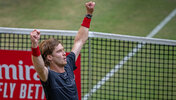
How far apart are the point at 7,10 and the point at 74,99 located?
12994mm

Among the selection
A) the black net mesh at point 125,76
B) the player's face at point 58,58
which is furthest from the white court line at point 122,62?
the player's face at point 58,58

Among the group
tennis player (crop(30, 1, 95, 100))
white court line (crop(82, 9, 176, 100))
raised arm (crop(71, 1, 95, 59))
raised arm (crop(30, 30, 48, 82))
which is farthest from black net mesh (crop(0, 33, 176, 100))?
raised arm (crop(30, 30, 48, 82))

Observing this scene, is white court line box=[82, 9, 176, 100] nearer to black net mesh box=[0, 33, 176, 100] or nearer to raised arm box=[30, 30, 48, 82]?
black net mesh box=[0, 33, 176, 100]

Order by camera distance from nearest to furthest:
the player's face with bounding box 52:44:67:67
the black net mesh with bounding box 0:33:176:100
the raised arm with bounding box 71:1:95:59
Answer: the player's face with bounding box 52:44:67:67
the raised arm with bounding box 71:1:95:59
the black net mesh with bounding box 0:33:176:100

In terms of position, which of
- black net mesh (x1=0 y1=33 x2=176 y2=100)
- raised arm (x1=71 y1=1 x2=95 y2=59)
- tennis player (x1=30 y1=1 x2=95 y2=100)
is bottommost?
black net mesh (x1=0 y1=33 x2=176 y2=100)

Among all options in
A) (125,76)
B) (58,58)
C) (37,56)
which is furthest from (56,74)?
(125,76)

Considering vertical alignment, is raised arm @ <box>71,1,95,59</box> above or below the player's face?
above

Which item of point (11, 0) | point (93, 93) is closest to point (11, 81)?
point (93, 93)

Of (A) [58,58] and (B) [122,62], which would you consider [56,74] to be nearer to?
(A) [58,58]

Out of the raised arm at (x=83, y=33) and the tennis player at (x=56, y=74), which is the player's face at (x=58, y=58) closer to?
the tennis player at (x=56, y=74)

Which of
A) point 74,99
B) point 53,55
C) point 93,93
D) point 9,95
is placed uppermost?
point 53,55

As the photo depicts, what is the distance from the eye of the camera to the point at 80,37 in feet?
19.2

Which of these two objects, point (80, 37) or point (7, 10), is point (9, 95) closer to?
point (80, 37)

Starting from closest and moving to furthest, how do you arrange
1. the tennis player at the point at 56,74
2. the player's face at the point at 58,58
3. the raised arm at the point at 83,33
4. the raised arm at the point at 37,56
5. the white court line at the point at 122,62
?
the raised arm at the point at 37,56, the tennis player at the point at 56,74, the player's face at the point at 58,58, the raised arm at the point at 83,33, the white court line at the point at 122,62
